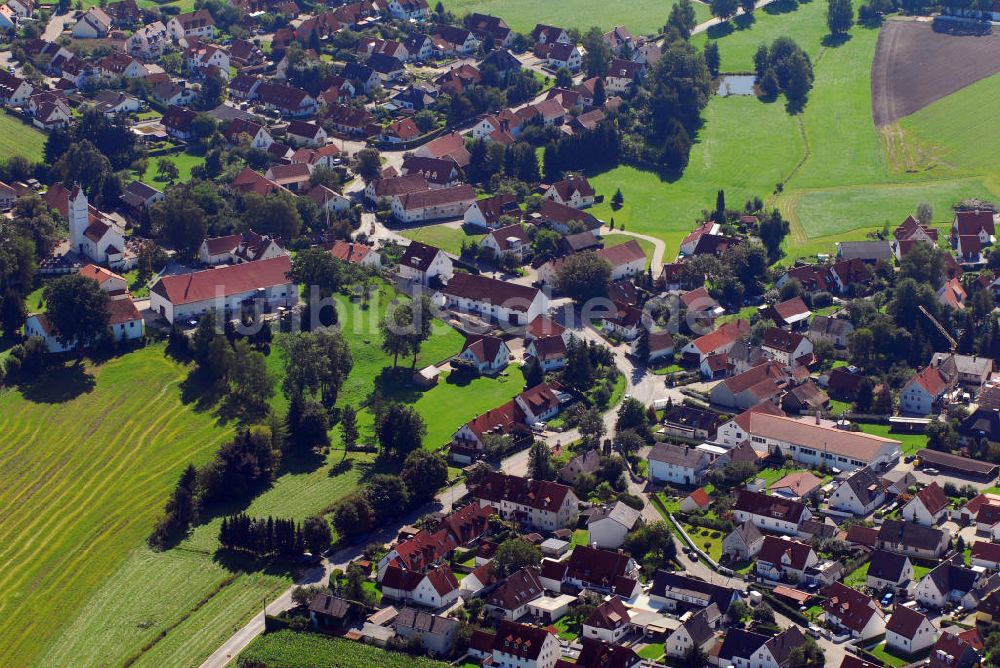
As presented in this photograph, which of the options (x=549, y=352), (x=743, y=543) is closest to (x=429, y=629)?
(x=743, y=543)

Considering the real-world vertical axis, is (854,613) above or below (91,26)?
below

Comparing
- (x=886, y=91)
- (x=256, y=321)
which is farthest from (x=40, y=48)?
(x=886, y=91)

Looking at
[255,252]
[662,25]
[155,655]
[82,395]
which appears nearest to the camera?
[155,655]

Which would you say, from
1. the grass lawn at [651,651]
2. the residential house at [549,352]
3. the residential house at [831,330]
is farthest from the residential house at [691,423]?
the grass lawn at [651,651]

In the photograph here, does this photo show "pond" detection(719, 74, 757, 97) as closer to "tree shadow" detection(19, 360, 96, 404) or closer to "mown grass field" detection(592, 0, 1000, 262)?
"mown grass field" detection(592, 0, 1000, 262)

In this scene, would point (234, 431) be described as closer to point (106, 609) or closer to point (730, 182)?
point (106, 609)

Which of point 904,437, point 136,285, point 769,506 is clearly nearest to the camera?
point 769,506

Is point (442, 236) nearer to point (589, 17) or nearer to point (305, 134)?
point (305, 134)
